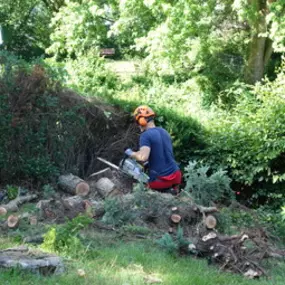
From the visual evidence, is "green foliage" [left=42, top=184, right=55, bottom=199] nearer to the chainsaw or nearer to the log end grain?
the log end grain

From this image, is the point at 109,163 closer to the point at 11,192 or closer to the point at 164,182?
the point at 164,182

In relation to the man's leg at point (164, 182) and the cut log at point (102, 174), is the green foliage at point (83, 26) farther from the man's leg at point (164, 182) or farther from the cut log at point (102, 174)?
the man's leg at point (164, 182)

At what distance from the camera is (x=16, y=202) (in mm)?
8484

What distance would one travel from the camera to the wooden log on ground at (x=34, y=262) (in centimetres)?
477

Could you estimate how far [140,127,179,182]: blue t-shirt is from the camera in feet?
28.9

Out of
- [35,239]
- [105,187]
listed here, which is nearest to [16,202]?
[105,187]

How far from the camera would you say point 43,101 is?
31.9 ft

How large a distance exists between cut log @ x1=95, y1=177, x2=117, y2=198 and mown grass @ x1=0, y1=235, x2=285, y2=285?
120 inches

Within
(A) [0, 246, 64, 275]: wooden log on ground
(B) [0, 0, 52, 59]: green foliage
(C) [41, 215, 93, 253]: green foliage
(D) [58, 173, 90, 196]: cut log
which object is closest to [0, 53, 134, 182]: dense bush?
(D) [58, 173, 90, 196]: cut log

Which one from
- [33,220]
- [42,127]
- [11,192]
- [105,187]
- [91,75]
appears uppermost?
[91,75]

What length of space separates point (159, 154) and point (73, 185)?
1.69 metres

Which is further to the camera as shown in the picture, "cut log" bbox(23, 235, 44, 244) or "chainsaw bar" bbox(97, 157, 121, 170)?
"chainsaw bar" bbox(97, 157, 121, 170)

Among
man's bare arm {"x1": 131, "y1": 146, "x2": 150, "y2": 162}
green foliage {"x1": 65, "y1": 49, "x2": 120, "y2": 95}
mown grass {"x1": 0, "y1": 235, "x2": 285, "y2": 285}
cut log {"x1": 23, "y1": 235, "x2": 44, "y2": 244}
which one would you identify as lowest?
cut log {"x1": 23, "y1": 235, "x2": 44, "y2": 244}

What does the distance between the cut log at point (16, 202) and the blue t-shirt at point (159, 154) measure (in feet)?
6.44
